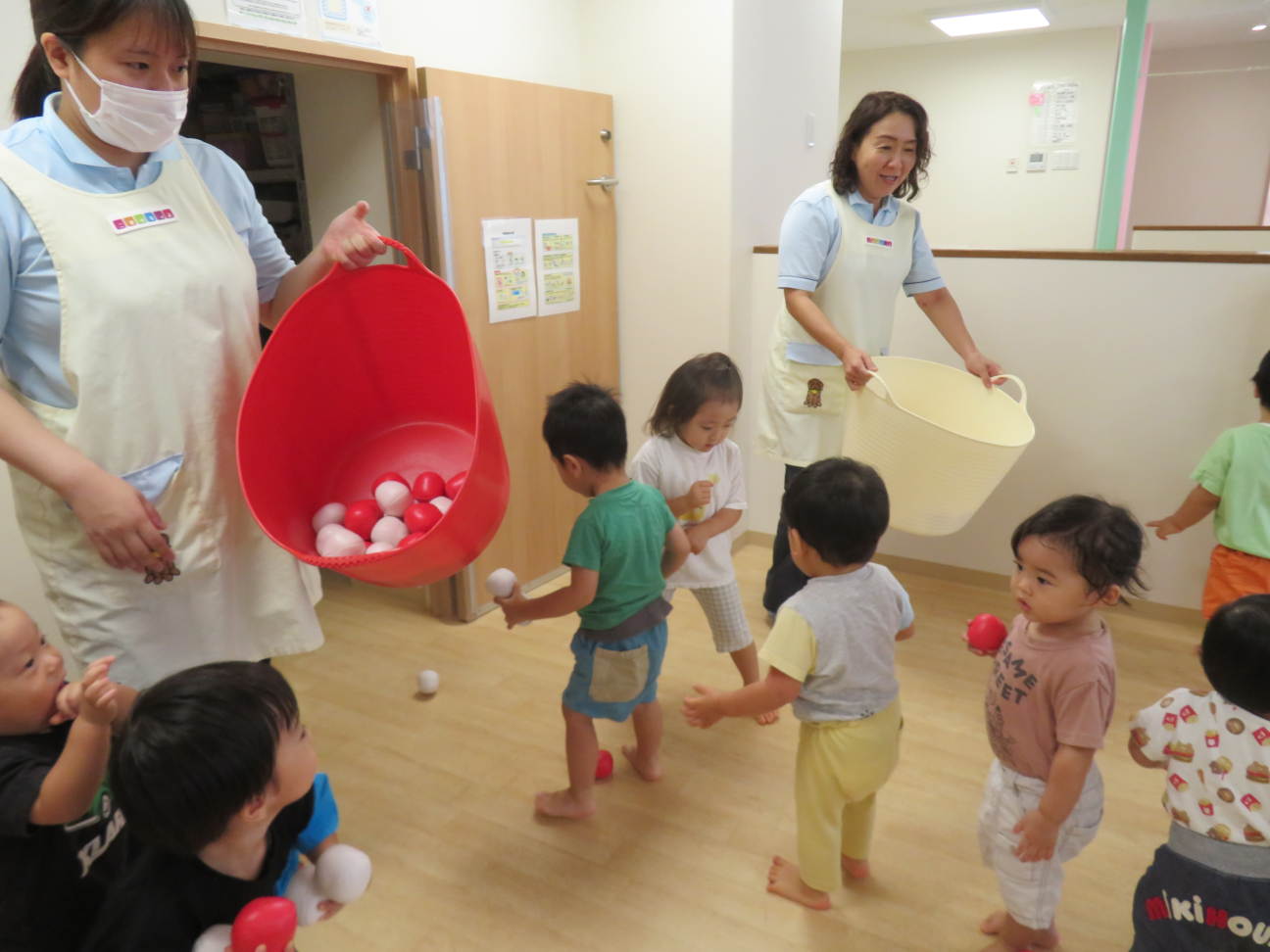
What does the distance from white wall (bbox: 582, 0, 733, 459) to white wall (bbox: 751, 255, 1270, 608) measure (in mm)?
719

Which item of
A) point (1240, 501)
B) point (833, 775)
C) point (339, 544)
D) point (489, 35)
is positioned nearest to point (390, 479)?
point (339, 544)

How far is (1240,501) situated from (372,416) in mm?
2065

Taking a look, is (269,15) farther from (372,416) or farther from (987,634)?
(987,634)

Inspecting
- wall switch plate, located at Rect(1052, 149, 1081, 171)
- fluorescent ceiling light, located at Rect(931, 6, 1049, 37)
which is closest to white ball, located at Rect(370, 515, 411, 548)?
fluorescent ceiling light, located at Rect(931, 6, 1049, 37)

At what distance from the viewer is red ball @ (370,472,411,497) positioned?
1696 mm

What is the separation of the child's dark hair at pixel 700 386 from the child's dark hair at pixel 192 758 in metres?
1.09

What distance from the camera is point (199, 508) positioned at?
126 cm

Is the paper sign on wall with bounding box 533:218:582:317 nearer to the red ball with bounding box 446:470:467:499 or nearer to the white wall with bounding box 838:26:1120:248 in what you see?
the red ball with bounding box 446:470:467:499

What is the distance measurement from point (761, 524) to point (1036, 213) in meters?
4.82

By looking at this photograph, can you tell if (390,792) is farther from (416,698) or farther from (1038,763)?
(1038,763)

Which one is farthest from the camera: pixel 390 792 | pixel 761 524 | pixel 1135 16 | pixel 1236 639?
pixel 761 524

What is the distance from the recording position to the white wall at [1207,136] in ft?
24.0

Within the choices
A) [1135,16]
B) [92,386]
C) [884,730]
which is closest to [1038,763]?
[884,730]

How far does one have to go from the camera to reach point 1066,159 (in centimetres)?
641
